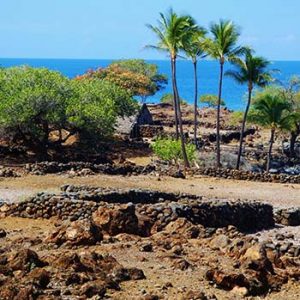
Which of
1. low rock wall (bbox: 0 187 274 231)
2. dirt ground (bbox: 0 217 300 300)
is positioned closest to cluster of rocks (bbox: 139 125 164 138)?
low rock wall (bbox: 0 187 274 231)

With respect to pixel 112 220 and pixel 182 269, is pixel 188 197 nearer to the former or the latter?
pixel 112 220

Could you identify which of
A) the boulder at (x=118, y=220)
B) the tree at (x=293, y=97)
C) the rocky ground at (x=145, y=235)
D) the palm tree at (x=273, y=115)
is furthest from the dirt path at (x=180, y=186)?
the tree at (x=293, y=97)

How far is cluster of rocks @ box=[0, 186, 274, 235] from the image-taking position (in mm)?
19578

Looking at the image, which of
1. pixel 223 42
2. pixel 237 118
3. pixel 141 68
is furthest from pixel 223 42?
pixel 141 68

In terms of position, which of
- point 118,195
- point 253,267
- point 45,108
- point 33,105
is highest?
point 33,105

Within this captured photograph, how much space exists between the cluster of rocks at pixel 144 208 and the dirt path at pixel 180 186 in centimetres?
229

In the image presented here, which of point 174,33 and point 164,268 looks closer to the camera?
point 164,268

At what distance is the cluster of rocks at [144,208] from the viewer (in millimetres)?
19578

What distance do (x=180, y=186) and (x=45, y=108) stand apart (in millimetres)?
10462

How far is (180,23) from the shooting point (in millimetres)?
34375

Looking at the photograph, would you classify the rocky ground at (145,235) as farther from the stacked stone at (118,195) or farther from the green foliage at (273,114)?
the green foliage at (273,114)

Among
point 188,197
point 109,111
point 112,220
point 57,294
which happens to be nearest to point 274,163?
point 109,111

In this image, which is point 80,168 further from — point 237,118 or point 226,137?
point 237,118

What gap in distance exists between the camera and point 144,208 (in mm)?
20047
